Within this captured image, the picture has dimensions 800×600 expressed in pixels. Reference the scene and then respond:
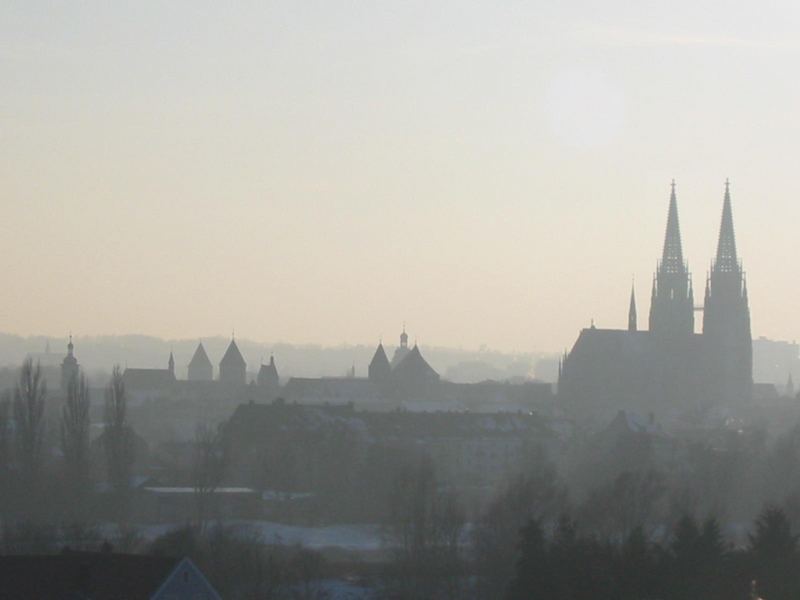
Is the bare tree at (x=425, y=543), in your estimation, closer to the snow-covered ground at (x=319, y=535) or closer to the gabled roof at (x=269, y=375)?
the snow-covered ground at (x=319, y=535)

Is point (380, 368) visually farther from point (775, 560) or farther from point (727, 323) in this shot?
point (775, 560)

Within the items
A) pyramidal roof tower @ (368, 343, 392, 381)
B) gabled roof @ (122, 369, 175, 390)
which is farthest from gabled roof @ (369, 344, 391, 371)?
gabled roof @ (122, 369, 175, 390)

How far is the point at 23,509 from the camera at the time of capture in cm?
6788

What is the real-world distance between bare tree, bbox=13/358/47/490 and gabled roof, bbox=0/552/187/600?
33.0 meters

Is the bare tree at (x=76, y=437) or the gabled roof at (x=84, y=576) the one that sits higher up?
the bare tree at (x=76, y=437)

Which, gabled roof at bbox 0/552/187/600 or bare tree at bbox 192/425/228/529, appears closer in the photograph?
gabled roof at bbox 0/552/187/600

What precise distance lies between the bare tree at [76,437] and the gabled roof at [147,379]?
297 feet

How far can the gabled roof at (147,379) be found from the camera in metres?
175

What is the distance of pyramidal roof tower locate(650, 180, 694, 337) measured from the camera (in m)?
146

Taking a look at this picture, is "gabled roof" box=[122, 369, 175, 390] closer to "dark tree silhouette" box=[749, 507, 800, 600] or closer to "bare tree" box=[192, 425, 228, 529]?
"bare tree" box=[192, 425, 228, 529]

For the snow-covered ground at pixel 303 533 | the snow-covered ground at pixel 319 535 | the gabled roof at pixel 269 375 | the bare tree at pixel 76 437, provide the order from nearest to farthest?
the snow-covered ground at pixel 303 533, the snow-covered ground at pixel 319 535, the bare tree at pixel 76 437, the gabled roof at pixel 269 375

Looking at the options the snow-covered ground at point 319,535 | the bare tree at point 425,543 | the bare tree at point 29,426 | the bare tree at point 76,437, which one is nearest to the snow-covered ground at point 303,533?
the snow-covered ground at point 319,535

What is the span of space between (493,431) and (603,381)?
4109 centimetres

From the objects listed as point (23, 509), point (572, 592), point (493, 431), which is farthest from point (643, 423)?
point (572, 592)
